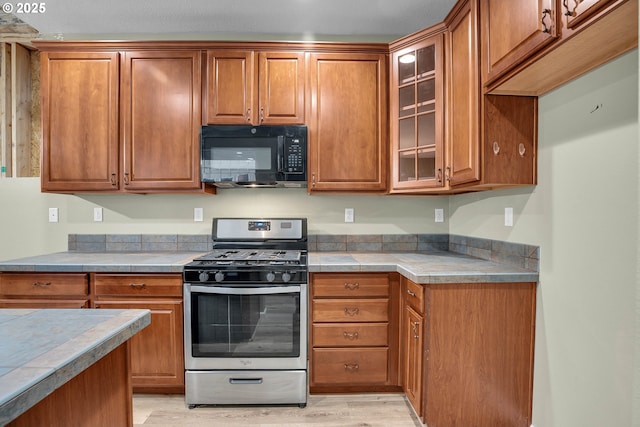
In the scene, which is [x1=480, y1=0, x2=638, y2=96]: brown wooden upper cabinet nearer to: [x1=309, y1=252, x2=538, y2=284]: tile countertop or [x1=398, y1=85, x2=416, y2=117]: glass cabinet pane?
[x1=398, y1=85, x2=416, y2=117]: glass cabinet pane

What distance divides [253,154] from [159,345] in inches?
55.9

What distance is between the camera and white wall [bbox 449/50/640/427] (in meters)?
1.31

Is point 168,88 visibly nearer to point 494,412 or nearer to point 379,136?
point 379,136

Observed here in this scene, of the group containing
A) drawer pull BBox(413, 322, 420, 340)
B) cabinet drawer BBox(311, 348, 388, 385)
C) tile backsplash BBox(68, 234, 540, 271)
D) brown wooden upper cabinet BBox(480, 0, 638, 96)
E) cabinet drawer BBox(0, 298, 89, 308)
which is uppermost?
brown wooden upper cabinet BBox(480, 0, 638, 96)

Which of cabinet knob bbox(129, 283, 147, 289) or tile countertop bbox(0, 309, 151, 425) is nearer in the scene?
tile countertop bbox(0, 309, 151, 425)

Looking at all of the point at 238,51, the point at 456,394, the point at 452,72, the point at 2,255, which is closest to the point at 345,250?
the point at 456,394

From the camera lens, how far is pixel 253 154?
246 centimetres

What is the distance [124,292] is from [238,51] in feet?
6.01

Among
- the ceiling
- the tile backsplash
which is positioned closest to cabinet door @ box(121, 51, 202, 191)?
the ceiling

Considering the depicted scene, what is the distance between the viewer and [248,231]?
274 cm

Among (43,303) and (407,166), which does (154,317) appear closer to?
(43,303)

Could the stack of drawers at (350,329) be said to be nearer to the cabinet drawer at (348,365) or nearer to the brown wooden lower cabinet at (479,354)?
the cabinet drawer at (348,365)

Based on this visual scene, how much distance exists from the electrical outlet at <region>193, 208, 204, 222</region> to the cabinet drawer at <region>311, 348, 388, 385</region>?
1423mm

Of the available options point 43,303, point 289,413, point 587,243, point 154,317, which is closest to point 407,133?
point 587,243
